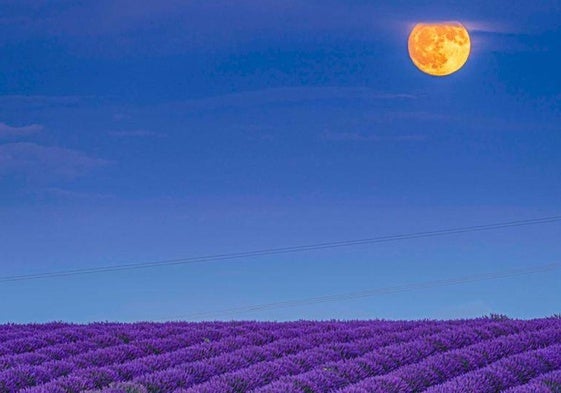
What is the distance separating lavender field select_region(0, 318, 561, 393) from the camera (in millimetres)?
9156

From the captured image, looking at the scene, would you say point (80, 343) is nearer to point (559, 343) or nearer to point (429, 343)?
point (429, 343)

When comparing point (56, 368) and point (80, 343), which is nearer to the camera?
point (56, 368)

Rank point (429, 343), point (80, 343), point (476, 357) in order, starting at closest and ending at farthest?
point (476, 357), point (429, 343), point (80, 343)

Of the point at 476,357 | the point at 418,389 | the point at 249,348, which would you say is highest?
the point at 249,348

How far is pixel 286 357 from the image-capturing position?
11.0 metres

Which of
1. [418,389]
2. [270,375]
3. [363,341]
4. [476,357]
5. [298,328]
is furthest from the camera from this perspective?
[298,328]

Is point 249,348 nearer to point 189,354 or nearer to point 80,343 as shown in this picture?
point 189,354

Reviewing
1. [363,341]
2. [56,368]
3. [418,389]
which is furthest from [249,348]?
[418,389]

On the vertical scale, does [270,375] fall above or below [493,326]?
below

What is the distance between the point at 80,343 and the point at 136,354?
49.5 inches

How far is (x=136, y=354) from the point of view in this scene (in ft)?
41.9

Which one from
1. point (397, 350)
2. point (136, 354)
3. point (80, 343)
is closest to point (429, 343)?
point (397, 350)

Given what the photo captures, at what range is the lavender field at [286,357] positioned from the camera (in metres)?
9.16

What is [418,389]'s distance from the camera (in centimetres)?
916
